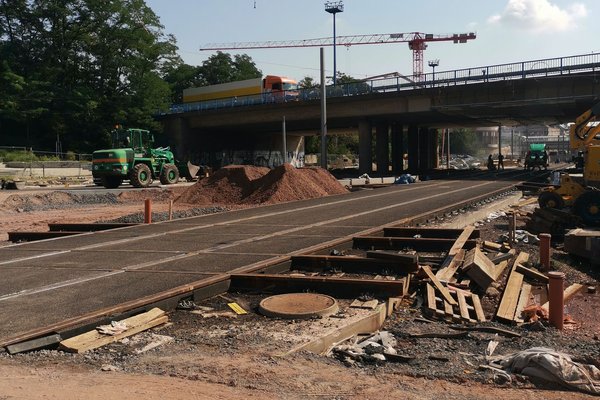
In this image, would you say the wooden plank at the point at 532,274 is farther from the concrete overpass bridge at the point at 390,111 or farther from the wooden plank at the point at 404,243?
the concrete overpass bridge at the point at 390,111

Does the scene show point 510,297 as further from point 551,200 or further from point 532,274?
point 551,200

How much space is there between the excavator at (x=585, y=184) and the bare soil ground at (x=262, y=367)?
10.1 m

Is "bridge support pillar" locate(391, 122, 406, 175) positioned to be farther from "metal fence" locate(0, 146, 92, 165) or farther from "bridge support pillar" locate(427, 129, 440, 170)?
"metal fence" locate(0, 146, 92, 165)

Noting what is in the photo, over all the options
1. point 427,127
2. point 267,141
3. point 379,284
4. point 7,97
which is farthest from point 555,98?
point 7,97

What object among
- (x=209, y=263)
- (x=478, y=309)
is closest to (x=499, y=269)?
(x=478, y=309)

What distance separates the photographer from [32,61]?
237 feet

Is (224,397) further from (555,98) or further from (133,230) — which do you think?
(555,98)

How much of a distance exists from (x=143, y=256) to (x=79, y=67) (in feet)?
229

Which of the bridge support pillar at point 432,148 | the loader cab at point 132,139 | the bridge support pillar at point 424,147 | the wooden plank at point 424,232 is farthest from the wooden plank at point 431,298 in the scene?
the bridge support pillar at point 432,148

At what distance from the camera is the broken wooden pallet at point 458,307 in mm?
7809

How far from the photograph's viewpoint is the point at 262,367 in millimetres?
5547

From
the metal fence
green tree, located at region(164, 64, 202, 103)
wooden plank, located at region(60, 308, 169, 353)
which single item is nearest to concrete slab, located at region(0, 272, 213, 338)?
wooden plank, located at region(60, 308, 169, 353)

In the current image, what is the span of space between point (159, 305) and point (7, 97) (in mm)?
65786

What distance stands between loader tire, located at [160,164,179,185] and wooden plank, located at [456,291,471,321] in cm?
3158
